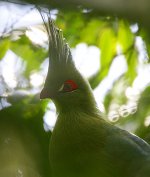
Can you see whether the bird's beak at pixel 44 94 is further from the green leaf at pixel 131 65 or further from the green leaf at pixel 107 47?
the green leaf at pixel 131 65

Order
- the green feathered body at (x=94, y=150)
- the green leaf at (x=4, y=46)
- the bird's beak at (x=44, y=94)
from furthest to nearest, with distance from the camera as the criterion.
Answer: the green leaf at (x=4, y=46) → the bird's beak at (x=44, y=94) → the green feathered body at (x=94, y=150)

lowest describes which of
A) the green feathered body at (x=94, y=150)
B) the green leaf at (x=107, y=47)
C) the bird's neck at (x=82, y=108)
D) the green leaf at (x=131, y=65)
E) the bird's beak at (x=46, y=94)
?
the green feathered body at (x=94, y=150)

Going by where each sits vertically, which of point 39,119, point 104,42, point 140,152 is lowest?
point 140,152

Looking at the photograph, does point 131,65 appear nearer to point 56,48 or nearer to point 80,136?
point 56,48

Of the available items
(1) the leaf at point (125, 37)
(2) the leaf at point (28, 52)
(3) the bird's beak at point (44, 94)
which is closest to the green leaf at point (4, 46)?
(2) the leaf at point (28, 52)

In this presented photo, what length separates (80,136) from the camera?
3537 mm

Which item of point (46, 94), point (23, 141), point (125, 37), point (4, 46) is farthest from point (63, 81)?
point (23, 141)

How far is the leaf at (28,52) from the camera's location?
4.16m

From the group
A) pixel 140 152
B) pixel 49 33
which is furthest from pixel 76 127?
pixel 49 33

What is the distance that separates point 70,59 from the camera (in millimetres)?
3945

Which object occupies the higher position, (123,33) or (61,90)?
(123,33)

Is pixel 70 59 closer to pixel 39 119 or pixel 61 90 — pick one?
pixel 61 90

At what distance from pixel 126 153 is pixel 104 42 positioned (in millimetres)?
1629

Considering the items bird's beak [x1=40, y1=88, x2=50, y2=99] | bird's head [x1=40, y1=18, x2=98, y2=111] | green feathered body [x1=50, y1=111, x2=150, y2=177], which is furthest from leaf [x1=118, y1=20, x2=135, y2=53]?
bird's beak [x1=40, y1=88, x2=50, y2=99]
